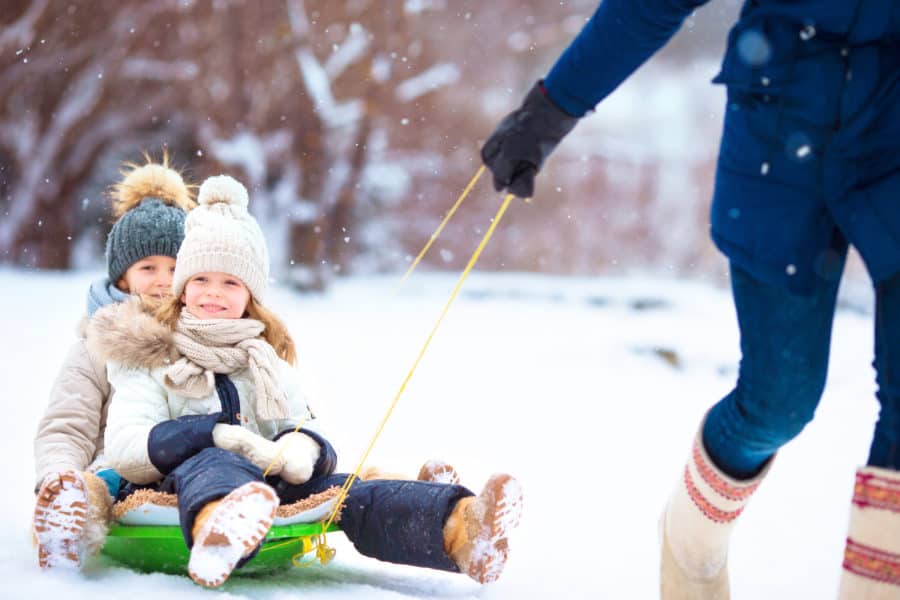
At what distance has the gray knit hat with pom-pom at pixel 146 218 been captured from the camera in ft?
6.93

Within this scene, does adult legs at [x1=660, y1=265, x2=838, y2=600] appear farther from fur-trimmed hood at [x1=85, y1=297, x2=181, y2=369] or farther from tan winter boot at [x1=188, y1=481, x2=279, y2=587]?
fur-trimmed hood at [x1=85, y1=297, x2=181, y2=369]

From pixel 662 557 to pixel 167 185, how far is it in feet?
5.14

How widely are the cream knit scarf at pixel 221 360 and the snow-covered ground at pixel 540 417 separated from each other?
0.19 m

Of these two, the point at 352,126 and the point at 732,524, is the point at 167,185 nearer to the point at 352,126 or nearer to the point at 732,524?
the point at 732,524

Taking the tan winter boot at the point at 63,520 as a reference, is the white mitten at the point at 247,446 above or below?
above

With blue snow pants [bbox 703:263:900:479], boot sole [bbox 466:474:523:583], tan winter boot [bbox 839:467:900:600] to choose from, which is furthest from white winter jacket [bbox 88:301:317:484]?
tan winter boot [bbox 839:467:900:600]

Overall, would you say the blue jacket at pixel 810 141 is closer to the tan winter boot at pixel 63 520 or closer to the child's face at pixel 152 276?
the tan winter boot at pixel 63 520

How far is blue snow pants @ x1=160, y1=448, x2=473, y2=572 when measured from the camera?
1.48 metres

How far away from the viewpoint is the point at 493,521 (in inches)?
58.0

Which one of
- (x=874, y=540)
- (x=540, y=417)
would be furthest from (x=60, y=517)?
(x=540, y=417)

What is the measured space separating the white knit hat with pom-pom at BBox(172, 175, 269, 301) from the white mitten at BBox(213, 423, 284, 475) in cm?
36

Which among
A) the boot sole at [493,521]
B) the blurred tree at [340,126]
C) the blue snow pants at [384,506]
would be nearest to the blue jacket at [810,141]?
the boot sole at [493,521]

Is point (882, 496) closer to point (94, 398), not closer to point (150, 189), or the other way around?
point (94, 398)

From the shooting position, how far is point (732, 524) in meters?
1.25
